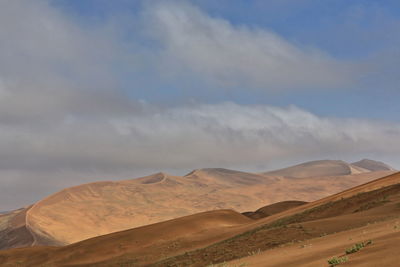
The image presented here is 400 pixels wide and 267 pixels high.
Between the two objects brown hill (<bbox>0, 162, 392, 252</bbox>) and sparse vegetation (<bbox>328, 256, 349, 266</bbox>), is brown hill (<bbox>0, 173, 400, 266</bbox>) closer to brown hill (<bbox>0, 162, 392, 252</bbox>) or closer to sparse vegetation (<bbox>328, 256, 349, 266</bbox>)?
sparse vegetation (<bbox>328, 256, 349, 266</bbox>)

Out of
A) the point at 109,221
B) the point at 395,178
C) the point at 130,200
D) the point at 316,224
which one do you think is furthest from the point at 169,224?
the point at 130,200

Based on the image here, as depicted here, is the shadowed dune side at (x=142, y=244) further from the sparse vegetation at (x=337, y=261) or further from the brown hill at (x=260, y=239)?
the sparse vegetation at (x=337, y=261)

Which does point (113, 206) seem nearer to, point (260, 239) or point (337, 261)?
point (260, 239)

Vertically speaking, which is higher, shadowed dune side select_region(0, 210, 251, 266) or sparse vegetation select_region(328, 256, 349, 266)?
shadowed dune side select_region(0, 210, 251, 266)

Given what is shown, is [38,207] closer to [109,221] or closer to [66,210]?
[66,210]

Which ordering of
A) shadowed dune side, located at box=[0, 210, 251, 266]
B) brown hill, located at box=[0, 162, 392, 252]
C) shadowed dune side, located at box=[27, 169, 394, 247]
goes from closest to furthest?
shadowed dune side, located at box=[0, 210, 251, 266]
brown hill, located at box=[0, 162, 392, 252]
shadowed dune side, located at box=[27, 169, 394, 247]

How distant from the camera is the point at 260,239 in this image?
2877 centimetres

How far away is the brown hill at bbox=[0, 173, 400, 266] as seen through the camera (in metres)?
17.7

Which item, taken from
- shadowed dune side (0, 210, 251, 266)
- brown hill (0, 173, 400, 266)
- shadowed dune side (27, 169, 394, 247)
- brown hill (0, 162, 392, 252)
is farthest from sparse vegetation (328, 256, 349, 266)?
shadowed dune side (27, 169, 394, 247)

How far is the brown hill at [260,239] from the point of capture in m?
17.7

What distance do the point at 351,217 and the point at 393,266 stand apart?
1984 centimetres

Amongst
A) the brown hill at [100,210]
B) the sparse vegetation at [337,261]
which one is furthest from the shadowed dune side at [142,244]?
the brown hill at [100,210]

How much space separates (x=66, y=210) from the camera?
15175 centimetres

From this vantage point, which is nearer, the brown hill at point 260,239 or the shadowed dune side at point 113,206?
the brown hill at point 260,239
